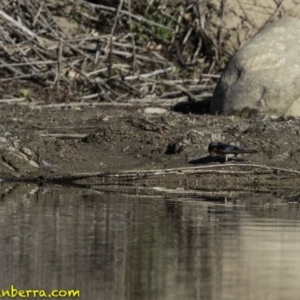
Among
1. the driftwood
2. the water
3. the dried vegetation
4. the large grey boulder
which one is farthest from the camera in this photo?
the dried vegetation

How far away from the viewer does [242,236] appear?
7.41 metres

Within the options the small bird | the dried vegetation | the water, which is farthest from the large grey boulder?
the water

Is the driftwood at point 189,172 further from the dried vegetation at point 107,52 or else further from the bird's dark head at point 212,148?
the dried vegetation at point 107,52

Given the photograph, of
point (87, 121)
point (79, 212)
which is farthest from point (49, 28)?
point (79, 212)

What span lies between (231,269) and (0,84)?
9827 mm

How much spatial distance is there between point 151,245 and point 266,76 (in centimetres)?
677

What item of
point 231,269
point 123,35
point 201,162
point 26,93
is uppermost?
point 123,35

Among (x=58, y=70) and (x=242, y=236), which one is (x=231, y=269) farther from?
Answer: (x=58, y=70)

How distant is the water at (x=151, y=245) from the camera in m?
5.79

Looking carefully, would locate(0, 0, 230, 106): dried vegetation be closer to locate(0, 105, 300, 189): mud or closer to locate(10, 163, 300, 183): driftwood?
locate(0, 105, 300, 189): mud

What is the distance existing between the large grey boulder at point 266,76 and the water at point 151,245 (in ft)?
12.3

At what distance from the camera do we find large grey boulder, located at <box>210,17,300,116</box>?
13398mm

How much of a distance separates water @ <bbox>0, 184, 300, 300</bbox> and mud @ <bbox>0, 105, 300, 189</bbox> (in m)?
1.18

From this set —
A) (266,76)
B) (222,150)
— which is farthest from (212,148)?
(266,76)
